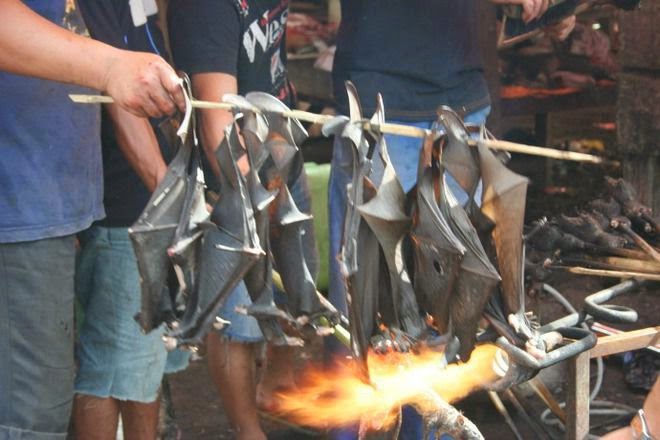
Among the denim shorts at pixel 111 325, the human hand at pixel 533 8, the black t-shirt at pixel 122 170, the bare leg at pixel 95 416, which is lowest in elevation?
the bare leg at pixel 95 416

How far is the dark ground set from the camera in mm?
4398

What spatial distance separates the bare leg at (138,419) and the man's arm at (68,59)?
1525mm

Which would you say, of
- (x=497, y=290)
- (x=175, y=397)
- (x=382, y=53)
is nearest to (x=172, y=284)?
(x=497, y=290)

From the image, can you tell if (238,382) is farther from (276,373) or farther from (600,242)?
(600,242)

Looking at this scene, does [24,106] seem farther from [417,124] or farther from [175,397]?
[175,397]

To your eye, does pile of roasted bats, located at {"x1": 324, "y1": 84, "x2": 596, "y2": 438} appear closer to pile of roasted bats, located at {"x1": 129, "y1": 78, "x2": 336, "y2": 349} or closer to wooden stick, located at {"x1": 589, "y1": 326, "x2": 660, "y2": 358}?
pile of roasted bats, located at {"x1": 129, "y1": 78, "x2": 336, "y2": 349}

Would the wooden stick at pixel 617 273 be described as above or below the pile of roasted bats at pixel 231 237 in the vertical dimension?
below

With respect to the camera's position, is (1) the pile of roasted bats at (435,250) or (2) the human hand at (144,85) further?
(2) the human hand at (144,85)

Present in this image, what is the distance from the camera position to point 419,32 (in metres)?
3.74

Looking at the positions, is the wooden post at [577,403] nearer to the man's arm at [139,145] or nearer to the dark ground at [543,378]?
the dark ground at [543,378]

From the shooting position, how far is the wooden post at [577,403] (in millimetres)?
2990

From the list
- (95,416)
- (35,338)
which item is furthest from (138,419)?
(35,338)

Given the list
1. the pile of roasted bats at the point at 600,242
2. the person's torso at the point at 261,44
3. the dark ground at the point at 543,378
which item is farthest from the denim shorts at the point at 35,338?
the dark ground at the point at 543,378

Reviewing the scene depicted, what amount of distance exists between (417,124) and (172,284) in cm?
169
